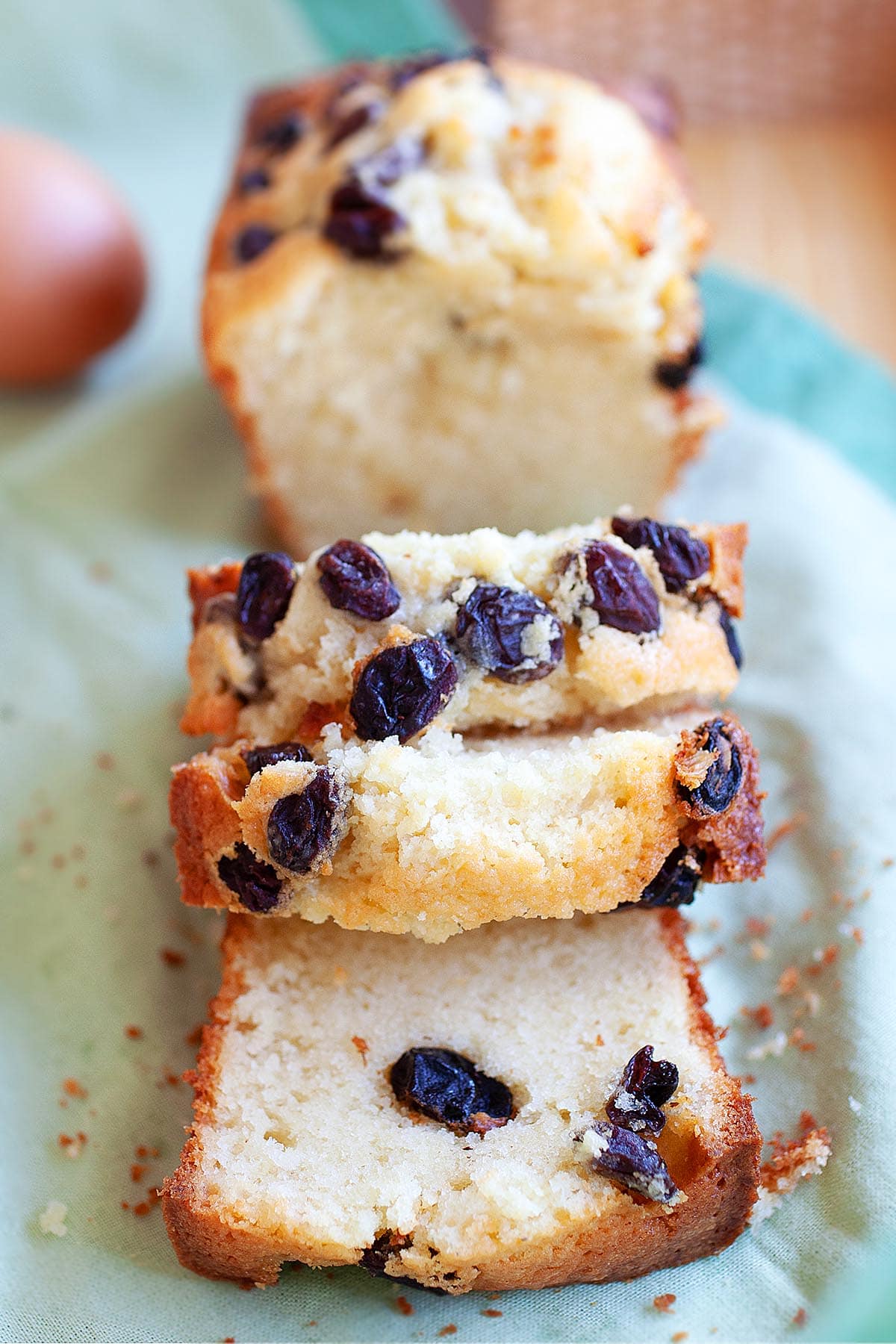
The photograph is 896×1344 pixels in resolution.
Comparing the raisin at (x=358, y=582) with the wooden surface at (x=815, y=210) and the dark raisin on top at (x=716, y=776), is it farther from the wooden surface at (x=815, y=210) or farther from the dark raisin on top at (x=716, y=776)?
the wooden surface at (x=815, y=210)

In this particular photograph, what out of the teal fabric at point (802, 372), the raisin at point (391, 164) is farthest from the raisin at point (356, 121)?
the teal fabric at point (802, 372)

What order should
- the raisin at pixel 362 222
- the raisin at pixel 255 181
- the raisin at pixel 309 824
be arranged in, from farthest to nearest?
the raisin at pixel 255 181, the raisin at pixel 362 222, the raisin at pixel 309 824

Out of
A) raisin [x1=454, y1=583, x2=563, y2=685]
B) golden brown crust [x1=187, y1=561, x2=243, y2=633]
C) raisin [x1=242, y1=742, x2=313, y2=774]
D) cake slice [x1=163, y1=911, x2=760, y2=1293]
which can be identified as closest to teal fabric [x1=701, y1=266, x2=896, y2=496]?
raisin [x1=454, y1=583, x2=563, y2=685]

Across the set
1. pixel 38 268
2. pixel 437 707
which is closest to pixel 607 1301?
pixel 437 707

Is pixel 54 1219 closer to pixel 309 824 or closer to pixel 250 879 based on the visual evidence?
pixel 250 879

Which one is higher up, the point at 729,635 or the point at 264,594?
the point at 264,594

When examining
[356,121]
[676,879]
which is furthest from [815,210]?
[676,879]

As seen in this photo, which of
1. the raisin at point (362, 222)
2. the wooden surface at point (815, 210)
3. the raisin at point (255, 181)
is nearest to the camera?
the raisin at point (362, 222)

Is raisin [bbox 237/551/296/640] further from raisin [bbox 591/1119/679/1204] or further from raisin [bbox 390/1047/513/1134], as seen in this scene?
raisin [bbox 591/1119/679/1204]
